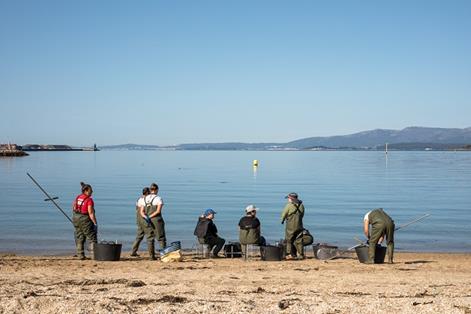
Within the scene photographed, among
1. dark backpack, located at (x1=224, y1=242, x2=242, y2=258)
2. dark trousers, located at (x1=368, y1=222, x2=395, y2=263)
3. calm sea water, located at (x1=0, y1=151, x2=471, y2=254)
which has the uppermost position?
dark trousers, located at (x1=368, y1=222, x2=395, y2=263)

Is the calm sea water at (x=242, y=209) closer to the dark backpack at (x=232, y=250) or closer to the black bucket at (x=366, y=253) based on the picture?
the dark backpack at (x=232, y=250)

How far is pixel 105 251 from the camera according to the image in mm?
15352

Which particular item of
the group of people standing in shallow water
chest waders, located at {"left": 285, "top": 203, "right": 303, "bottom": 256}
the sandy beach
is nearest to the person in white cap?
the group of people standing in shallow water

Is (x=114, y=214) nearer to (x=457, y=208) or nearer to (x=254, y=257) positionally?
(x=254, y=257)

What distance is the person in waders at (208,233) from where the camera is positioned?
16.1m

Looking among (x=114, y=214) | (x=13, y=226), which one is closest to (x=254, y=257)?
(x=13, y=226)

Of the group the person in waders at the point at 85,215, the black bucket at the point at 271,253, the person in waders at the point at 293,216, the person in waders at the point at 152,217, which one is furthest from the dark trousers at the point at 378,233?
the person in waders at the point at 85,215

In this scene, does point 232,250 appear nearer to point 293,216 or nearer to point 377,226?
point 293,216

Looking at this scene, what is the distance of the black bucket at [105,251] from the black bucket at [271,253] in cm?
337

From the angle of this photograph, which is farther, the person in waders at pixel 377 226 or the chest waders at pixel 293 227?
the chest waders at pixel 293 227

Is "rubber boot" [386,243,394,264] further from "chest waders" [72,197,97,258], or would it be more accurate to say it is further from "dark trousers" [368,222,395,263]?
"chest waders" [72,197,97,258]

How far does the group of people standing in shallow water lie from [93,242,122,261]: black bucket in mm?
211

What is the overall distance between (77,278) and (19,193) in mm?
32723

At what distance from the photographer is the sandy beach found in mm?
8898
